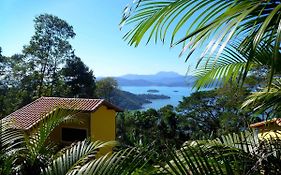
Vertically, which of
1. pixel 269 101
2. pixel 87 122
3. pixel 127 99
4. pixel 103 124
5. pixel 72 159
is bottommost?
pixel 127 99

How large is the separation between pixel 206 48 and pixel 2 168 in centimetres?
246

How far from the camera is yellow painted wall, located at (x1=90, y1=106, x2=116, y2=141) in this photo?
16438mm

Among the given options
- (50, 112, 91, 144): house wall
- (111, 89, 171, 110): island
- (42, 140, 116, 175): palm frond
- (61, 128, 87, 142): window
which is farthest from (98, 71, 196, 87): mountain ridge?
(61, 128, 87, 142): window

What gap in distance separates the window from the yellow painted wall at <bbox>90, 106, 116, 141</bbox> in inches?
22.0

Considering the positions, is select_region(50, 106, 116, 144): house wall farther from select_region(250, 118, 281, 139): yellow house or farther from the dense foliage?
select_region(250, 118, 281, 139): yellow house

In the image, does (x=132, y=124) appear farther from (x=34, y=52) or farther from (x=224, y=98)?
(x=34, y=52)

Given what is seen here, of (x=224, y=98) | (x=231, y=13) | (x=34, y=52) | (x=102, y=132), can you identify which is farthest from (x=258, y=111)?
(x=34, y=52)

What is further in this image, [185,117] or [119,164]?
[185,117]

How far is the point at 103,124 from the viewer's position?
17.2 meters

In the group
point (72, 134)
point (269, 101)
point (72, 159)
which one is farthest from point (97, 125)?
point (269, 101)

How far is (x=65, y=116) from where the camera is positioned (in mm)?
3666

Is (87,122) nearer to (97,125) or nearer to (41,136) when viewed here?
(97,125)

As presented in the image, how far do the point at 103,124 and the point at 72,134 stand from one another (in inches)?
58.3

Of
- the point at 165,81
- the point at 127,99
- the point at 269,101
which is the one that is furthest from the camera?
the point at 165,81
